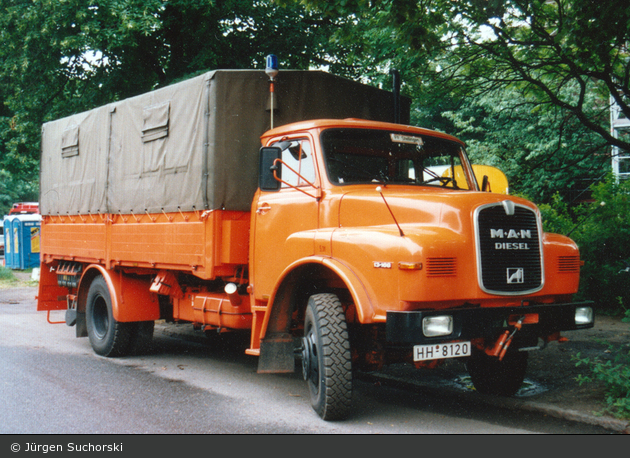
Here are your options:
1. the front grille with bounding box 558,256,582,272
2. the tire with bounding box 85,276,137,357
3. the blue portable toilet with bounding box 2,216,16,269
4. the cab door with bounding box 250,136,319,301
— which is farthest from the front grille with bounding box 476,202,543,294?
the blue portable toilet with bounding box 2,216,16,269

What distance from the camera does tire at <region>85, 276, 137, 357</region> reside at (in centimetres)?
829

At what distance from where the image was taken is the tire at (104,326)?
829 centimetres

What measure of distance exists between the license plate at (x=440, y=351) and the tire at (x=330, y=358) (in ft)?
2.23

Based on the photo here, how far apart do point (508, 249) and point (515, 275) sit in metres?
0.22

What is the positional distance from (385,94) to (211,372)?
4000 millimetres

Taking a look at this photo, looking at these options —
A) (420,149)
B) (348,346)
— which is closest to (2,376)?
(348,346)

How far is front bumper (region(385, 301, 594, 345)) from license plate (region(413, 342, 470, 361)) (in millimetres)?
87

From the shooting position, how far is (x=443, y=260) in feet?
15.1

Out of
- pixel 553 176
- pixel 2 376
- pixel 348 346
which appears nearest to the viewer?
pixel 348 346

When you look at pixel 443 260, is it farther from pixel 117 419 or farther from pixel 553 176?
pixel 553 176

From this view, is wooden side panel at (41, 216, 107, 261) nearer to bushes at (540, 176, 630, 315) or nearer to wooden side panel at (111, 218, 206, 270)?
wooden side panel at (111, 218, 206, 270)

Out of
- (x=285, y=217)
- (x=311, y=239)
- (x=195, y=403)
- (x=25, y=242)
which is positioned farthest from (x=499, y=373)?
(x=25, y=242)

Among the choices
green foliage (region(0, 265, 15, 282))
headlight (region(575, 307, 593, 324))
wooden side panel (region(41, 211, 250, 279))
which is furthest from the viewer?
green foliage (region(0, 265, 15, 282))

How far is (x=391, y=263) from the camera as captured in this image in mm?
4629
